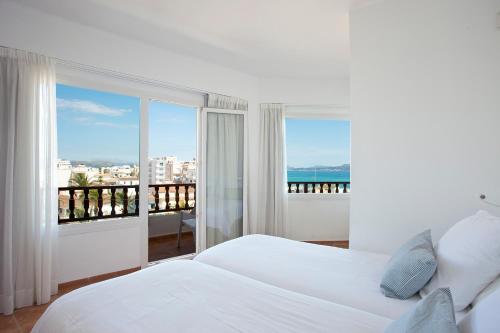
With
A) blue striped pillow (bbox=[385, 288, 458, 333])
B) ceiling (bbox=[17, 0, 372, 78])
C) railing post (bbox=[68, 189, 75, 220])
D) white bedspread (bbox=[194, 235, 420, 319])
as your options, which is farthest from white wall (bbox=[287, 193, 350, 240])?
blue striped pillow (bbox=[385, 288, 458, 333])

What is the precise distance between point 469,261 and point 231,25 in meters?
2.71

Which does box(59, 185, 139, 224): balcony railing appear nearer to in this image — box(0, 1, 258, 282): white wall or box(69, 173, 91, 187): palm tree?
box(69, 173, 91, 187): palm tree

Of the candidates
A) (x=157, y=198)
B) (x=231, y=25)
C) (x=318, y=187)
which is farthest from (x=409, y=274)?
(x=157, y=198)

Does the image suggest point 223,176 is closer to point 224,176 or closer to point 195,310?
point 224,176

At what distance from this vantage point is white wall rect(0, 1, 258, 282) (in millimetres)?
2584

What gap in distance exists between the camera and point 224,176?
4180 mm

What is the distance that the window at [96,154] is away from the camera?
3.15 m

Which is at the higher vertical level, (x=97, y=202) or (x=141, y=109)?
(x=141, y=109)

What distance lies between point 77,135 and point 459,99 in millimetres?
3553

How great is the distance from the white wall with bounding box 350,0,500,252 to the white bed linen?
1.31 meters

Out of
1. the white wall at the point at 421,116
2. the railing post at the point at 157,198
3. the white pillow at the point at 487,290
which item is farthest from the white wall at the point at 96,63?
the white pillow at the point at 487,290

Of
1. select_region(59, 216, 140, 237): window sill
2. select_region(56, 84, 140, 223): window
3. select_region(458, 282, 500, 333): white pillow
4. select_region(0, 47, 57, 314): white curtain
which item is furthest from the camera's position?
select_region(56, 84, 140, 223): window

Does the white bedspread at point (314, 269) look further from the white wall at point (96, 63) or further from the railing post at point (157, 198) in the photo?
the railing post at point (157, 198)

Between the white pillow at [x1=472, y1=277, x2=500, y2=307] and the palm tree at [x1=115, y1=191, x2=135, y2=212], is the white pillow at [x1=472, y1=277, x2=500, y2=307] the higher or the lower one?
the lower one
